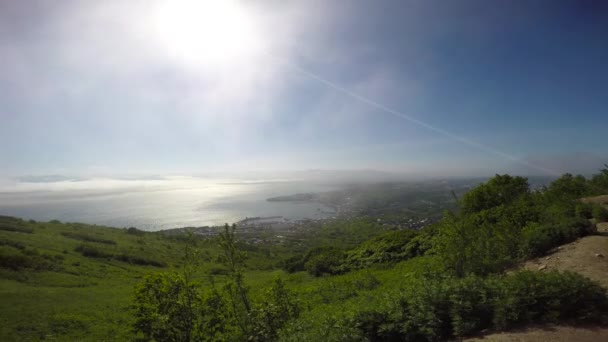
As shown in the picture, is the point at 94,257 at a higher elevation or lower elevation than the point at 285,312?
lower

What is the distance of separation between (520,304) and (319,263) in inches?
771

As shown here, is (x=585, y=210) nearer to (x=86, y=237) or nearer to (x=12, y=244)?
(x=12, y=244)

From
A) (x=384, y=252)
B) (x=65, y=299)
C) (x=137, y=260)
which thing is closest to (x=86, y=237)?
(x=137, y=260)

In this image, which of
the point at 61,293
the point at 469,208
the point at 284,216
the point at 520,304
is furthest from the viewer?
the point at 284,216

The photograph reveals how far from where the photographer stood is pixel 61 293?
15688 mm

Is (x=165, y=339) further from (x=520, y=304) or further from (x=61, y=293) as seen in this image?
(x=61, y=293)

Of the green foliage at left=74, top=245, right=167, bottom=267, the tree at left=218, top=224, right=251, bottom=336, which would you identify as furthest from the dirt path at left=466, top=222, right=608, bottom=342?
the green foliage at left=74, top=245, right=167, bottom=267

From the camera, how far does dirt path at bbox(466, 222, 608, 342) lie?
5.19m

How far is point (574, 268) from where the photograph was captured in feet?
27.4

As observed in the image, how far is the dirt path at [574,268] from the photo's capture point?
5.19m

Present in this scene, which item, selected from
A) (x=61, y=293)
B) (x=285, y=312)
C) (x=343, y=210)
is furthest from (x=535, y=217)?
(x=343, y=210)

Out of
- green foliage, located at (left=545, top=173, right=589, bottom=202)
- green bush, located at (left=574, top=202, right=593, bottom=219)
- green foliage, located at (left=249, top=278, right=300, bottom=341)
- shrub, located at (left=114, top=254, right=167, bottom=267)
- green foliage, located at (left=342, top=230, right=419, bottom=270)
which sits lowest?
shrub, located at (left=114, top=254, right=167, bottom=267)

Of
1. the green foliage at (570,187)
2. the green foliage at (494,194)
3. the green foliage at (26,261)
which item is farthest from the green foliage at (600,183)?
the green foliage at (26,261)

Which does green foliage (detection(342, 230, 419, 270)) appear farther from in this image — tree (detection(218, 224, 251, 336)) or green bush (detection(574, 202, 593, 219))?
tree (detection(218, 224, 251, 336))
